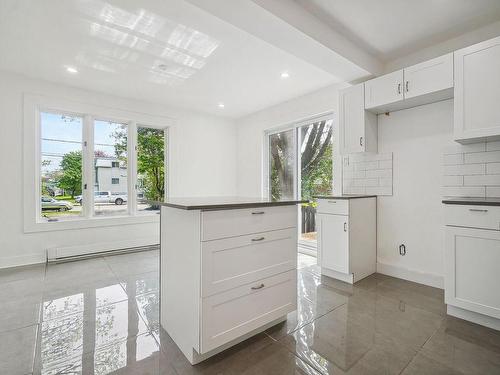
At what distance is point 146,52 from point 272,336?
303 centimetres

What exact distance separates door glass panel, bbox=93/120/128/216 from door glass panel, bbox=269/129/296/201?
2658 millimetres

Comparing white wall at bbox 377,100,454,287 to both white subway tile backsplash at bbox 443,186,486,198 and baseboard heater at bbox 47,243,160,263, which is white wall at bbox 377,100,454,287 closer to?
white subway tile backsplash at bbox 443,186,486,198

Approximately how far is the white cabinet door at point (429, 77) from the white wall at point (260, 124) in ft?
3.66

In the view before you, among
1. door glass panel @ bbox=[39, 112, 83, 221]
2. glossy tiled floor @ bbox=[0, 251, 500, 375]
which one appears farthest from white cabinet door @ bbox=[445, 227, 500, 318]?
door glass panel @ bbox=[39, 112, 83, 221]

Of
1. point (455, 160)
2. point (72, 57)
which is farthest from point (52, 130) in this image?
point (455, 160)

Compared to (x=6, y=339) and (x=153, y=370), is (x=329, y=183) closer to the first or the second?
(x=153, y=370)

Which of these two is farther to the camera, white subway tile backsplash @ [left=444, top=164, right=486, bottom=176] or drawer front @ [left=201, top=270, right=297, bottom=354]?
white subway tile backsplash @ [left=444, top=164, right=486, bottom=176]

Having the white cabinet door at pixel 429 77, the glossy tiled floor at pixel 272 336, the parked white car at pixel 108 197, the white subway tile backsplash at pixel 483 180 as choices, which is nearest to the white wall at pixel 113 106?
the parked white car at pixel 108 197

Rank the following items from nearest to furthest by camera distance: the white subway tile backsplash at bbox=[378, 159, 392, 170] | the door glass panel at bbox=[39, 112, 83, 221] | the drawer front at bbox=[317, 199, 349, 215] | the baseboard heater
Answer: the drawer front at bbox=[317, 199, 349, 215] < the white subway tile backsplash at bbox=[378, 159, 392, 170] < the baseboard heater < the door glass panel at bbox=[39, 112, 83, 221]

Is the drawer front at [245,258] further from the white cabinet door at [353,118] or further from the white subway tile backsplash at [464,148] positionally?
the white subway tile backsplash at [464,148]

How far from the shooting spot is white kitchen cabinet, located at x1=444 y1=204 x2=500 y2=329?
1808 millimetres

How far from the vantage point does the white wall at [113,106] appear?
3.32 m

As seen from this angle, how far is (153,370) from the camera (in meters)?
1.45

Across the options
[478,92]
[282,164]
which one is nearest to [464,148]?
[478,92]
